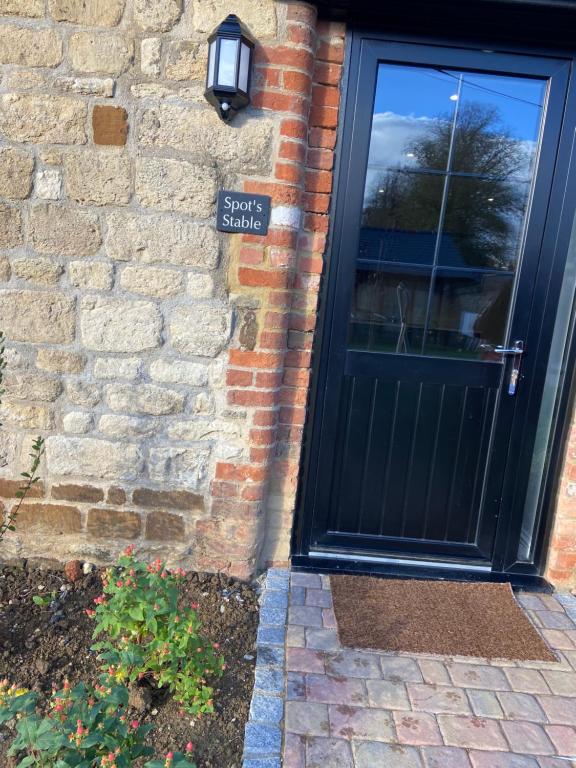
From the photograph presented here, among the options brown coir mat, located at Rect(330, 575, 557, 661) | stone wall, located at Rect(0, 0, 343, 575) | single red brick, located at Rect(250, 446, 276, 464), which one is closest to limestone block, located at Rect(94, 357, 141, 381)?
stone wall, located at Rect(0, 0, 343, 575)

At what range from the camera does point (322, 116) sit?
2631mm

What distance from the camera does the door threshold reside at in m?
2.98

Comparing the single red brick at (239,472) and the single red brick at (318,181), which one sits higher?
the single red brick at (318,181)

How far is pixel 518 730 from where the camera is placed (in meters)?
2.04

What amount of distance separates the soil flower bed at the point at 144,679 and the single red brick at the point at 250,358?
3.25 ft

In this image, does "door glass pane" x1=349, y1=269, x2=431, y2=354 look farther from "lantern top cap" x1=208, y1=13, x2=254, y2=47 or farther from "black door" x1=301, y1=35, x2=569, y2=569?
"lantern top cap" x1=208, y1=13, x2=254, y2=47

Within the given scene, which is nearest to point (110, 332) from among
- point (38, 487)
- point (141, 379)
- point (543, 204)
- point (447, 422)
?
point (141, 379)

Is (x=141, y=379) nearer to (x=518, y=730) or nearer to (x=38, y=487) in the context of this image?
(x=38, y=487)

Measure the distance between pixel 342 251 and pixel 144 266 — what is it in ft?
3.16

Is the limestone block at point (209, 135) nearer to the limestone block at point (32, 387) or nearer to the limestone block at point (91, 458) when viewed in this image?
the limestone block at point (32, 387)

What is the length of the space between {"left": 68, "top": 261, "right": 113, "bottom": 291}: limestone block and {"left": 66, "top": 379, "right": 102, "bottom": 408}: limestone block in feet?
1.50

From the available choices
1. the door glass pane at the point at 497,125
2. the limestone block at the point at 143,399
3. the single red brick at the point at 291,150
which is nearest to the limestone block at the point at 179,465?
the limestone block at the point at 143,399

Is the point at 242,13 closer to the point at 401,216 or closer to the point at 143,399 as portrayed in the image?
the point at 401,216

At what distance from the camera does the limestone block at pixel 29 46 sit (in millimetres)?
2418
